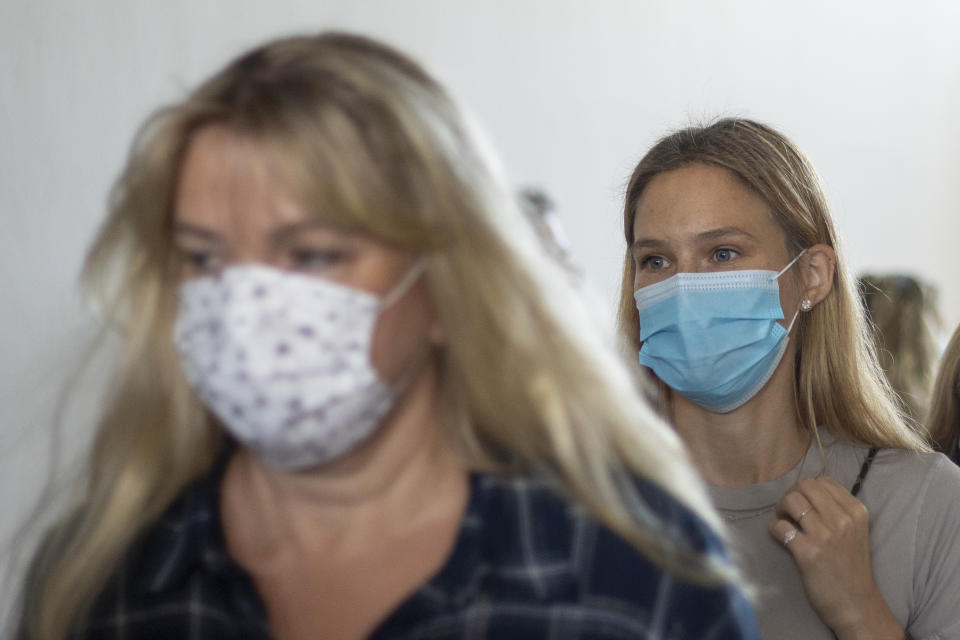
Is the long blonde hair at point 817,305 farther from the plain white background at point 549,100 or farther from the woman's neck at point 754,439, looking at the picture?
the plain white background at point 549,100

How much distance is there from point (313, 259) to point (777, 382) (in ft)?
4.01

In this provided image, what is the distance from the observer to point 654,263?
2113 mm

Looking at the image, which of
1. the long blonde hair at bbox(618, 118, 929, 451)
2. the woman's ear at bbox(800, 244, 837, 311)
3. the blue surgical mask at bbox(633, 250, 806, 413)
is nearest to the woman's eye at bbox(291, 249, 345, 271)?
the blue surgical mask at bbox(633, 250, 806, 413)

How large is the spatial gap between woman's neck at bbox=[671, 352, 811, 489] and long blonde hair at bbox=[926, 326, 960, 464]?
Answer: 0.87 meters

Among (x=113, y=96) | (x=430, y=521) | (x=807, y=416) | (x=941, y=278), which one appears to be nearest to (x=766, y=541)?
(x=807, y=416)

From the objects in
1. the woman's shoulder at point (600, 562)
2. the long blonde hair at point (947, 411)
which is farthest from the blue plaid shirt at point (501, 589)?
the long blonde hair at point (947, 411)

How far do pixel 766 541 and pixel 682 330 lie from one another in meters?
0.43

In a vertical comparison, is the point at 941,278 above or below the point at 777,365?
below

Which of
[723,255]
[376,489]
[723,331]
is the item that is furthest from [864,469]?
[376,489]

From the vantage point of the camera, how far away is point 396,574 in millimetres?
1233

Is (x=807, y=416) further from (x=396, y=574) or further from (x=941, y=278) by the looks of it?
(x=941, y=278)

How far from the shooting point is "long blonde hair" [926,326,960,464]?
2730 mm

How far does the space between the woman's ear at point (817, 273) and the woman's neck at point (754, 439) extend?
13 centimetres

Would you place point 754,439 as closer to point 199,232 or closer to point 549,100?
point 199,232
